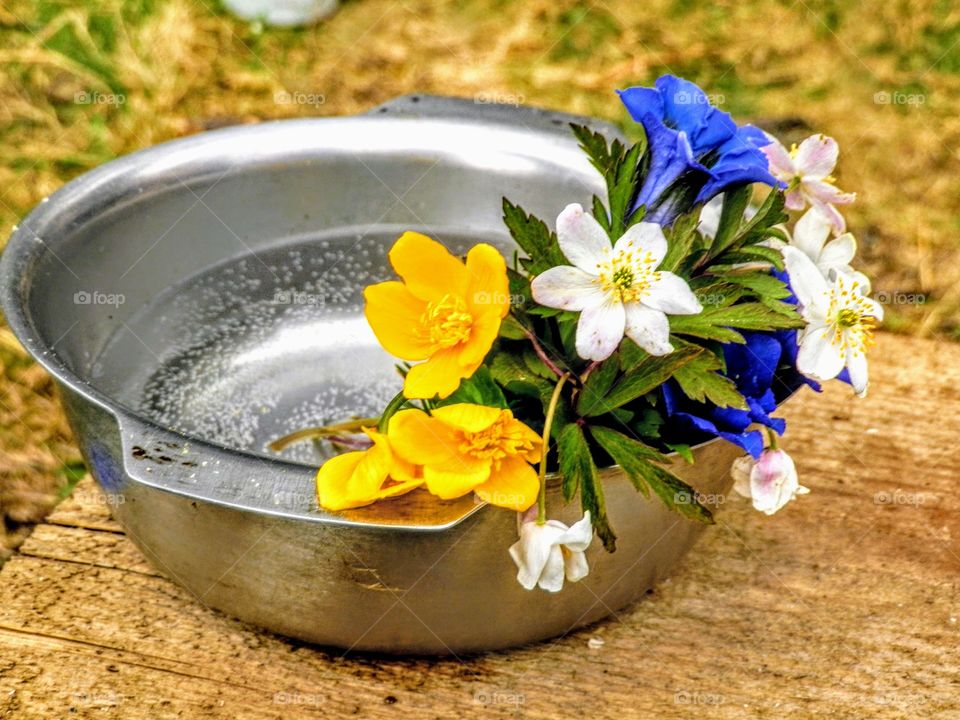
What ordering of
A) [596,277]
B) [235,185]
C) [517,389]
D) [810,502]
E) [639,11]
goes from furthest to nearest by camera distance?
[639,11], [235,185], [810,502], [517,389], [596,277]

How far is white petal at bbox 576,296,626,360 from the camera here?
68 centimetres

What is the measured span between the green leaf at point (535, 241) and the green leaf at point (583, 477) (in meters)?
0.12

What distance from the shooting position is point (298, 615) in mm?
857

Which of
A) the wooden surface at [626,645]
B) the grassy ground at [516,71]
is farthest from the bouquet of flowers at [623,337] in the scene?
the grassy ground at [516,71]

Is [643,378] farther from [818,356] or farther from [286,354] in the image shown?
[286,354]

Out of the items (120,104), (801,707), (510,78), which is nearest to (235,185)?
(801,707)

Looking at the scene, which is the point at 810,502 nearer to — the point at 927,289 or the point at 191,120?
the point at 927,289

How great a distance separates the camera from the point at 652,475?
0.73 m

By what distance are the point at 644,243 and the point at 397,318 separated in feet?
0.59

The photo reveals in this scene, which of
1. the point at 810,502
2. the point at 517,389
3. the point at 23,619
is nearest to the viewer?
the point at 517,389

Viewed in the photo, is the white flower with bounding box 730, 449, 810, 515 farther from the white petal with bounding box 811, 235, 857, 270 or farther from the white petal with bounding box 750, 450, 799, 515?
the white petal with bounding box 811, 235, 857, 270

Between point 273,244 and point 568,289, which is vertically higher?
point 568,289

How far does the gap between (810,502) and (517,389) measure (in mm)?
457

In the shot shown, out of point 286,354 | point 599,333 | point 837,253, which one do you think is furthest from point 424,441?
point 286,354
